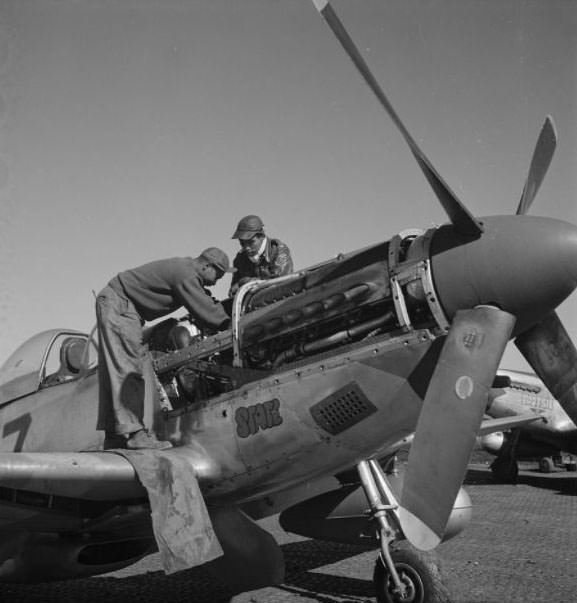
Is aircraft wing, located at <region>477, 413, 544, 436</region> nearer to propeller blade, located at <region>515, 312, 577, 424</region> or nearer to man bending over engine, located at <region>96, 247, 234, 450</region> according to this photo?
propeller blade, located at <region>515, 312, 577, 424</region>

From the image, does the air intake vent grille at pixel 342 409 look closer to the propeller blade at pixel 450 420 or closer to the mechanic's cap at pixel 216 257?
the propeller blade at pixel 450 420

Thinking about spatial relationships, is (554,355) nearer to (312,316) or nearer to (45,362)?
(312,316)

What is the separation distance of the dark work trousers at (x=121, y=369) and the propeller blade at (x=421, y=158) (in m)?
2.37

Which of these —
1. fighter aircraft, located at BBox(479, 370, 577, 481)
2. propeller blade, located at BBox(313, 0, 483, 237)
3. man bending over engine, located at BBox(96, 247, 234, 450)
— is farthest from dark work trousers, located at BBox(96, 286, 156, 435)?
fighter aircraft, located at BBox(479, 370, 577, 481)

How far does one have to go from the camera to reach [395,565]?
4676mm

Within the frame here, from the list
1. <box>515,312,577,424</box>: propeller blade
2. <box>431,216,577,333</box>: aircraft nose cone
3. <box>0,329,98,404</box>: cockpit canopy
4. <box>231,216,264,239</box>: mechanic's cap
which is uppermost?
<box>231,216,264,239</box>: mechanic's cap

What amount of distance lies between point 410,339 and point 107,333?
86.0 inches

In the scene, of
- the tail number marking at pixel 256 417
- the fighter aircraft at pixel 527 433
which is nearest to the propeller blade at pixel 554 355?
the tail number marking at pixel 256 417

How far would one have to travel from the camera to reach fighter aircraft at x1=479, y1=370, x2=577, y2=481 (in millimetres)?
17641

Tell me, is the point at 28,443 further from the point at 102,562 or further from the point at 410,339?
the point at 410,339

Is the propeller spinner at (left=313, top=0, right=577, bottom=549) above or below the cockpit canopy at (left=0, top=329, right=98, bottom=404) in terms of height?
below

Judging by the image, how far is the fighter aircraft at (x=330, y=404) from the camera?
12.4ft

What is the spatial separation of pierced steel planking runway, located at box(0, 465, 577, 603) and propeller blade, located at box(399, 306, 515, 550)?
122cm

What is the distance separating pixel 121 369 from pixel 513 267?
8.97 ft
